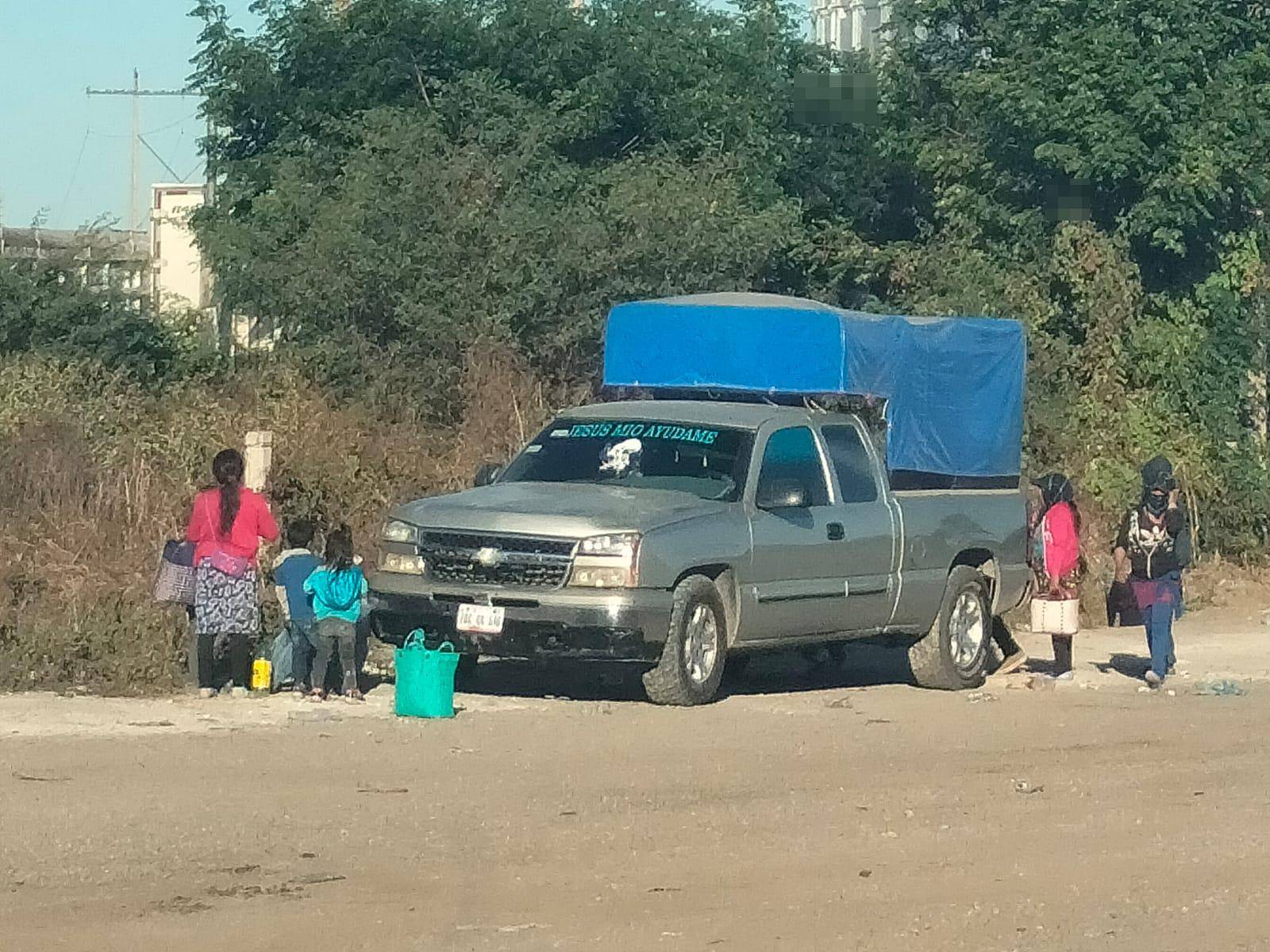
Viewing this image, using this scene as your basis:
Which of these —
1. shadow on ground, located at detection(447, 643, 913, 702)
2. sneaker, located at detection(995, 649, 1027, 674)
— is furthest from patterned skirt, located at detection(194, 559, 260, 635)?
sneaker, located at detection(995, 649, 1027, 674)

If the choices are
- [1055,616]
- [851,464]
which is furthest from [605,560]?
[1055,616]

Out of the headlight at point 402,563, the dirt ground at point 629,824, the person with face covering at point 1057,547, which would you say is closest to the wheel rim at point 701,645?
Answer: the dirt ground at point 629,824

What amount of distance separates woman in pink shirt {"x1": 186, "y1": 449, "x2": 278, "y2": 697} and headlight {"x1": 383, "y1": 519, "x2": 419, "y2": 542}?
72cm

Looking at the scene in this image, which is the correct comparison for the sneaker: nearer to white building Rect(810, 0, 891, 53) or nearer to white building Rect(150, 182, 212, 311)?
white building Rect(150, 182, 212, 311)

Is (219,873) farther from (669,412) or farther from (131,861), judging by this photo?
(669,412)

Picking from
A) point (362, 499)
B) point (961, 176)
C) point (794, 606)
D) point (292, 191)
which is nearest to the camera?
point (794, 606)

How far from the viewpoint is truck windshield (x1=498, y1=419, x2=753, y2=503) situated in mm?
14070

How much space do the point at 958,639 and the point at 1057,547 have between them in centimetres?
97

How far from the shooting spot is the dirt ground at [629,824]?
7.51 metres

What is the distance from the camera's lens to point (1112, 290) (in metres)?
24.7

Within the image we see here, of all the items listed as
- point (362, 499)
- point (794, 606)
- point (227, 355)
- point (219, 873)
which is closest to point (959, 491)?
point (794, 606)

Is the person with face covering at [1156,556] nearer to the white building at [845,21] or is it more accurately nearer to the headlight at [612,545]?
the headlight at [612,545]

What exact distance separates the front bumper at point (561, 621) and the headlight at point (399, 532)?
42cm

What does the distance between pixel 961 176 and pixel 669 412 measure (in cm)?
1252
